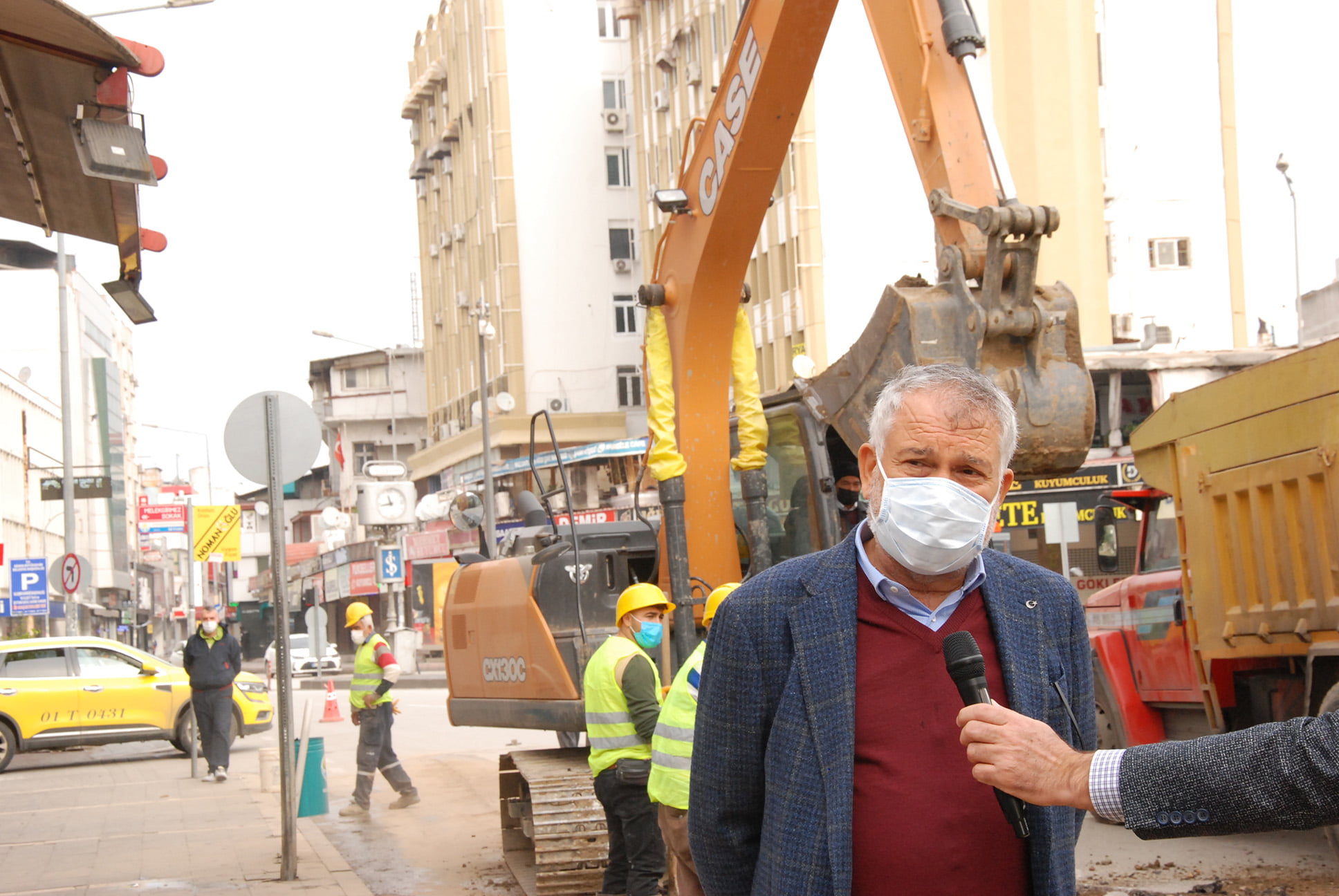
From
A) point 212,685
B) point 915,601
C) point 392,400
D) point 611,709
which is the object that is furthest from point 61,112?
point 392,400

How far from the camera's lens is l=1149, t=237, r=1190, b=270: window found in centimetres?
4522

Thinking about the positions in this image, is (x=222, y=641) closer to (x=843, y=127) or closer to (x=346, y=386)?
(x=843, y=127)

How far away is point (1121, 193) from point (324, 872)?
126ft

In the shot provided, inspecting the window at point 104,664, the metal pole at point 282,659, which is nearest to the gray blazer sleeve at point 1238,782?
the metal pole at point 282,659

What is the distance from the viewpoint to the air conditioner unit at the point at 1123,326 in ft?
144

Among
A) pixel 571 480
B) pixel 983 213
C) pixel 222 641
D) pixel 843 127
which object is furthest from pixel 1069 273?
pixel 983 213

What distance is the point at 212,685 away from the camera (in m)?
17.0

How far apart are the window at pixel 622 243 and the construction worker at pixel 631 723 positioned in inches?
2061

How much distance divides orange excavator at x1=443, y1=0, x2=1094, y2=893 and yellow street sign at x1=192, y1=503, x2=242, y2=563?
648 inches

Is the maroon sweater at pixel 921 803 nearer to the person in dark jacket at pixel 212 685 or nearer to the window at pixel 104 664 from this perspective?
the person in dark jacket at pixel 212 685

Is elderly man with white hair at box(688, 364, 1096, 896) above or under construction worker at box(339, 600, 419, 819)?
above

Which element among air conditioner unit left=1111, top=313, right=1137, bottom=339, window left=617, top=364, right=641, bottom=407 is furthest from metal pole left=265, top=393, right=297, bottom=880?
window left=617, top=364, right=641, bottom=407

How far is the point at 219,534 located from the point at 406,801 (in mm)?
13381

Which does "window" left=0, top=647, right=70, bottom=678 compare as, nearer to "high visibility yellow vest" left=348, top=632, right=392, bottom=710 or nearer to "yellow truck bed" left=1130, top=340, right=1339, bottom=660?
"high visibility yellow vest" left=348, top=632, right=392, bottom=710
